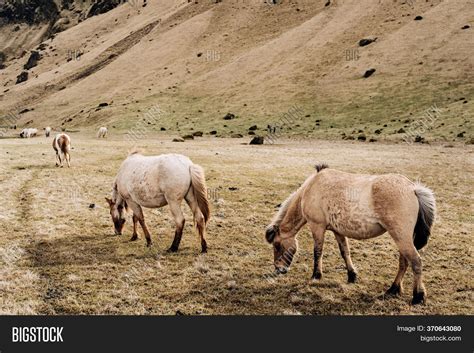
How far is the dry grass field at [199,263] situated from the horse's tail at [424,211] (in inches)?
63.8

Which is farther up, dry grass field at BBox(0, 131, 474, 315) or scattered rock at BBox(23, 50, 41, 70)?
scattered rock at BBox(23, 50, 41, 70)

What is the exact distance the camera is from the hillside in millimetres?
60844

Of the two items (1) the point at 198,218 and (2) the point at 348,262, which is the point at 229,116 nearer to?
(1) the point at 198,218

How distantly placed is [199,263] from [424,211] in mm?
5979

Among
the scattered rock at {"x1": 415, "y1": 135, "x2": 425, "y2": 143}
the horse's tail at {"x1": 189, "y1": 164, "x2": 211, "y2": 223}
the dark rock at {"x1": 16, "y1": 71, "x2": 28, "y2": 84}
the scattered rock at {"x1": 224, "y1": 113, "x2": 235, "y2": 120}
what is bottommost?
the scattered rock at {"x1": 415, "y1": 135, "x2": 425, "y2": 143}

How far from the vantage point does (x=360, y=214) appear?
876 cm

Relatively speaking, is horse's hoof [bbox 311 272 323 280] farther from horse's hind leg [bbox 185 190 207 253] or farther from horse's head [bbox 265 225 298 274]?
horse's hind leg [bbox 185 190 207 253]

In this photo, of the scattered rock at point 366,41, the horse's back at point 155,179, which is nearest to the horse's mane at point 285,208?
the horse's back at point 155,179

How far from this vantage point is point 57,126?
284ft

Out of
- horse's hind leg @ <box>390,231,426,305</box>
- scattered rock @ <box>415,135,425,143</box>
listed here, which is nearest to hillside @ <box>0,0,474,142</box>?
scattered rock @ <box>415,135,425,143</box>

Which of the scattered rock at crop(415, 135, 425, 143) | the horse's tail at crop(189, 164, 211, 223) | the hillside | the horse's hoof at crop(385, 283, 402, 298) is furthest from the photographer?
the hillside

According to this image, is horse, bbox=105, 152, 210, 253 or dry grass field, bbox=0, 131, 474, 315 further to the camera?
horse, bbox=105, 152, 210, 253

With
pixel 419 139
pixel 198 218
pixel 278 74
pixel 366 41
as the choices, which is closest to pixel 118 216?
pixel 198 218

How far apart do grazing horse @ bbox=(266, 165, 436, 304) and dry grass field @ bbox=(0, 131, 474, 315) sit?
2.77 ft
